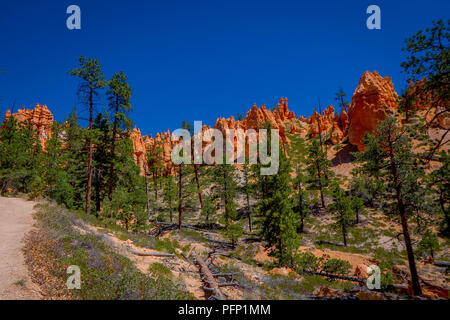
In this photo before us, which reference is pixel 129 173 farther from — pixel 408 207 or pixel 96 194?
pixel 408 207

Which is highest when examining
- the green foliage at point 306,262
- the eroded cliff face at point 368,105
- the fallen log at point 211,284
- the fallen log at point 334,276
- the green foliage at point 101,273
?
the eroded cliff face at point 368,105

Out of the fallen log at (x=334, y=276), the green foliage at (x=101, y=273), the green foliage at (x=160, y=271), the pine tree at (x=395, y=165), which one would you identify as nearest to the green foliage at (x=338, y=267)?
the fallen log at (x=334, y=276)

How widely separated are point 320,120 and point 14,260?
78.5 metres

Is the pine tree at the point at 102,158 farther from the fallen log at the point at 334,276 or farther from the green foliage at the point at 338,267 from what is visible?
the green foliage at the point at 338,267

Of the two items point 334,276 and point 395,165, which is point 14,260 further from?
point 334,276

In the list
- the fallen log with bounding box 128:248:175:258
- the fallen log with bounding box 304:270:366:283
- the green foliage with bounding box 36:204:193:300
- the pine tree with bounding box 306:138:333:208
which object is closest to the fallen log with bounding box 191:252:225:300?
the green foliage with bounding box 36:204:193:300

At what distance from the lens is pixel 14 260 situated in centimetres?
648

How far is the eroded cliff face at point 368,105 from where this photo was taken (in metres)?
45.7

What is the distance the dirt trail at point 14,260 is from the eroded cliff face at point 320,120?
10.3 metres

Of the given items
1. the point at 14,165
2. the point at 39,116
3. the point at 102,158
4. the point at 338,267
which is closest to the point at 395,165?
the point at 338,267

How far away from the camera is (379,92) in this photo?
153 feet

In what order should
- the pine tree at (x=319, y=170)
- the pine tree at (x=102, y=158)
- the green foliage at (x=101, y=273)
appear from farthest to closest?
the pine tree at (x=319, y=170), the pine tree at (x=102, y=158), the green foliage at (x=101, y=273)
